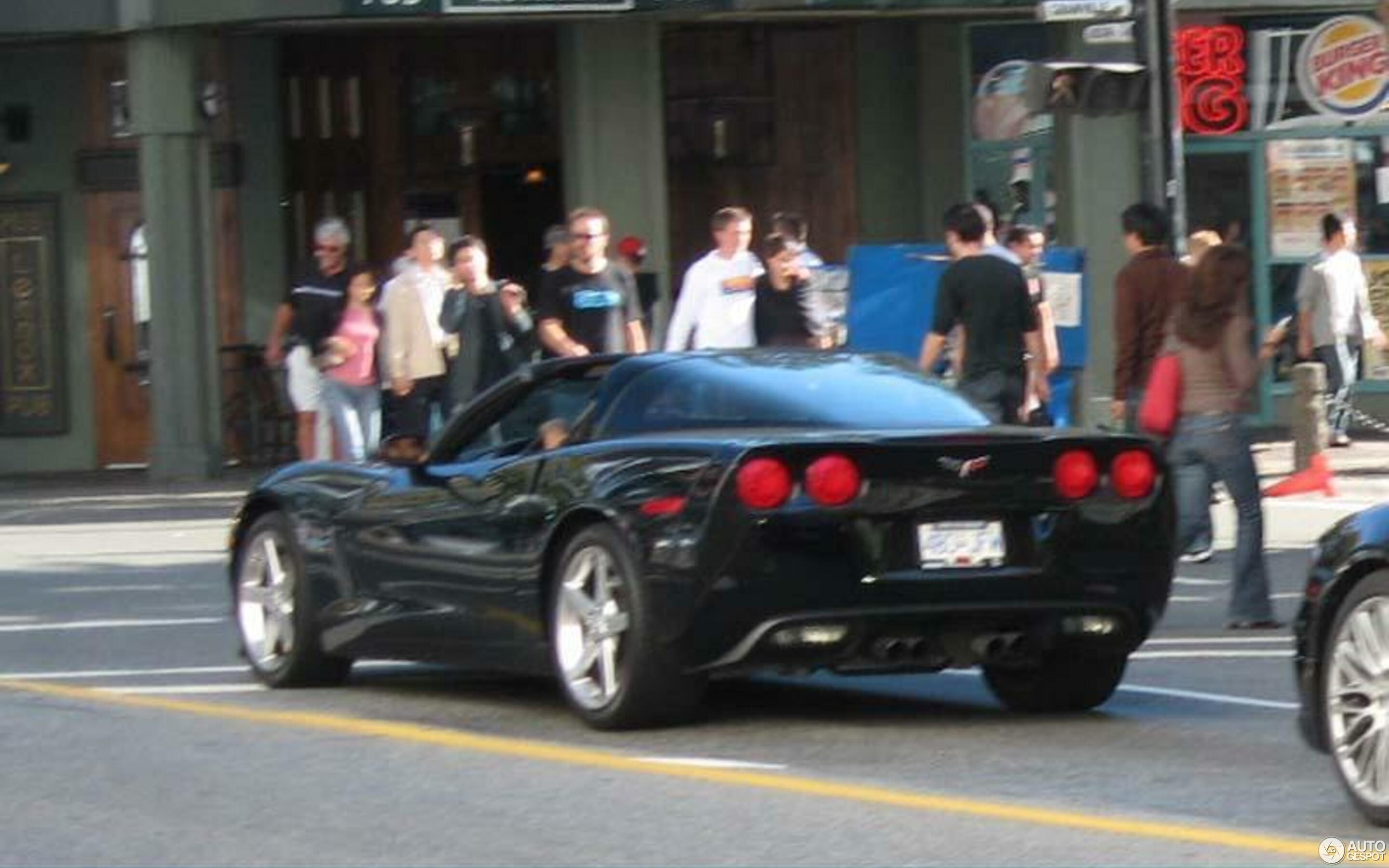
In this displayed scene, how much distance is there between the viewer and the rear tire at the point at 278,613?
12.2 metres

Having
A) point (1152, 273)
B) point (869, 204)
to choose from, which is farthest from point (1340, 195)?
point (1152, 273)

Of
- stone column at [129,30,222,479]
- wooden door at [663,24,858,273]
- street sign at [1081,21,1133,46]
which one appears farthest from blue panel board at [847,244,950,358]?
wooden door at [663,24,858,273]

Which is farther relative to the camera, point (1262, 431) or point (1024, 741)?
point (1262, 431)

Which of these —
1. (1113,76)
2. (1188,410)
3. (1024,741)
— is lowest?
(1024,741)

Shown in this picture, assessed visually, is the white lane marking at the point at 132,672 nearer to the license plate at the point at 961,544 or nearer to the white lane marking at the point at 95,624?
the white lane marking at the point at 95,624

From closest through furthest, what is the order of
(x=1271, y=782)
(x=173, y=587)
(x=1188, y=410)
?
(x=1271, y=782) < (x=1188, y=410) < (x=173, y=587)

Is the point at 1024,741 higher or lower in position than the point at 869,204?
lower

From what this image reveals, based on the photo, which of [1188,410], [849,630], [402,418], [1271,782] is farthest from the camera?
[402,418]

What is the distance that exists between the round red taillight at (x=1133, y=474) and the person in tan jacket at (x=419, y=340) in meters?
9.68

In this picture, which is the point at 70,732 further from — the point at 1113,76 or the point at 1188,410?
the point at 1113,76

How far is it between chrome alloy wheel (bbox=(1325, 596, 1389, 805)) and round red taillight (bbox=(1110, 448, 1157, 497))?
2161mm

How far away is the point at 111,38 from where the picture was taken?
88.9ft

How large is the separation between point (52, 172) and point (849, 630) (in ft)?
64.6

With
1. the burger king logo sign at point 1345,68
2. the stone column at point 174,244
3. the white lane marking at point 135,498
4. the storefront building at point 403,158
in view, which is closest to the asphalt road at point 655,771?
the white lane marking at point 135,498
